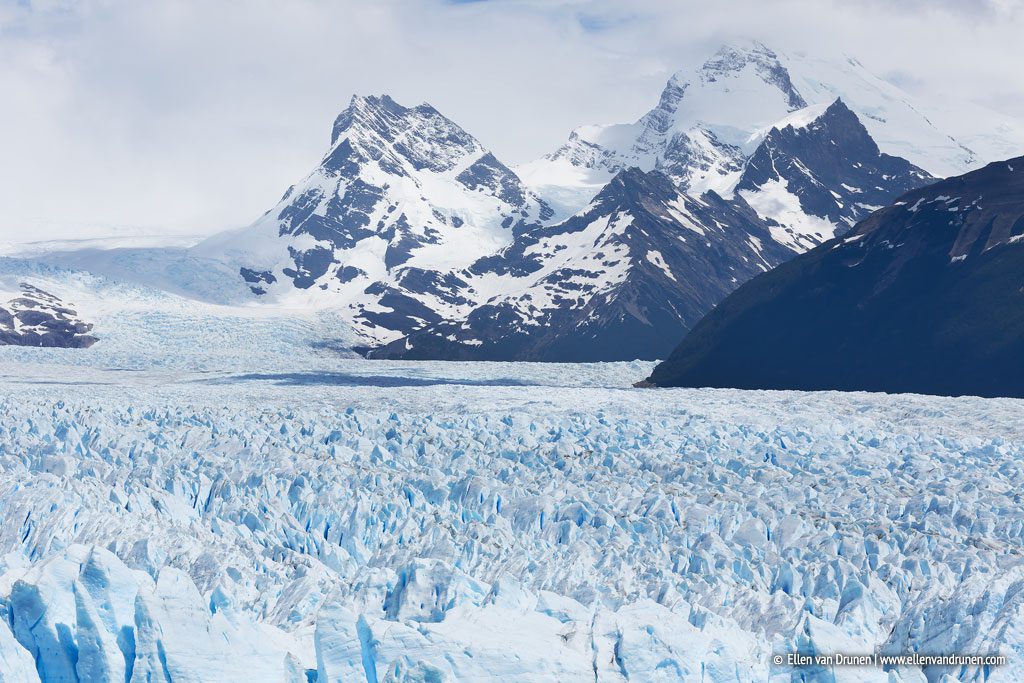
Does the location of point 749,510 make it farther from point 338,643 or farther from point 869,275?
point 869,275

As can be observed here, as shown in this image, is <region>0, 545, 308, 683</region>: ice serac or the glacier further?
the glacier

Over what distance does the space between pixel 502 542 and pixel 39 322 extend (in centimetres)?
13937

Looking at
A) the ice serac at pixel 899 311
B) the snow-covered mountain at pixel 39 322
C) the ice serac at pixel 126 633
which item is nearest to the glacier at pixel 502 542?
the ice serac at pixel 126 633

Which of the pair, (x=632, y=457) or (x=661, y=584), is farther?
(x=632, y=457)

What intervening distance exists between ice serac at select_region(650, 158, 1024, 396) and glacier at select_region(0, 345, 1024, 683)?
32.2 metres

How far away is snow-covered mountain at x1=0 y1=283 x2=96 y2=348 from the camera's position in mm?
154500

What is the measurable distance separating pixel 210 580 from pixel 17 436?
24.1 metres

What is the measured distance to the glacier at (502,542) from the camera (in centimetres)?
2802

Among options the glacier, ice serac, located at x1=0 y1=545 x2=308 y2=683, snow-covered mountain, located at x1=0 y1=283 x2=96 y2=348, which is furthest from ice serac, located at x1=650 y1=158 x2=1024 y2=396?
snow-covered mountain, located at x1=0 y1=283 x2=96 y2=348

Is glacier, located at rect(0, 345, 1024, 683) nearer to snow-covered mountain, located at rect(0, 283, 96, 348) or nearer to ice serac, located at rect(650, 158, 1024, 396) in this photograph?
ice serac, located at rect(650, 158, 1024, 396)

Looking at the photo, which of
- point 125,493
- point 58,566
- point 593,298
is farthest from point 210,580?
Result: point 593,298

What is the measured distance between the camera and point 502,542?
37969 millimetres

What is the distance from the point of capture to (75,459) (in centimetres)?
4756

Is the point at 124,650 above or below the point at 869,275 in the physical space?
below
